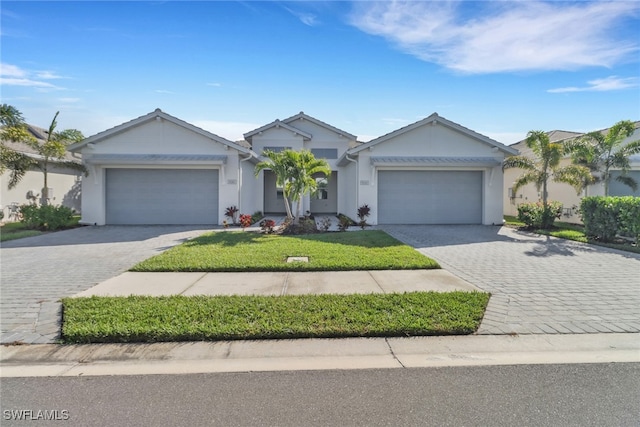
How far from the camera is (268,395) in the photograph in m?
2.96

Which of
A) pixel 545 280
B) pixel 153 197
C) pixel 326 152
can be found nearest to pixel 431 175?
pixel 326 152

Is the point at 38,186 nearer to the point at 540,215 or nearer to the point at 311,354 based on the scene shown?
the point at 311,354

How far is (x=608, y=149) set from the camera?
44.7ft

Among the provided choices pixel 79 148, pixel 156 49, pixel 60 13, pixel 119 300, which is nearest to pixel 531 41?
pixel 156 49

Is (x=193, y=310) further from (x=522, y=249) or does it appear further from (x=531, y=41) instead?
(x=531, y=41)

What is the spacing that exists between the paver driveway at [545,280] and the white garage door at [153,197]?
31.5 feet

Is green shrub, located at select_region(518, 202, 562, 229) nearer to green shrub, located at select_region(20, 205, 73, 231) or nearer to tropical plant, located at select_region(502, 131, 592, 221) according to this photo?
tropical plant, located at select_region(502, 131, 592, 221)

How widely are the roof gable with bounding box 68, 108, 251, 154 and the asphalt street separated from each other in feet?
42.5

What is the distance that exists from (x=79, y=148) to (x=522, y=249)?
59.1 feet

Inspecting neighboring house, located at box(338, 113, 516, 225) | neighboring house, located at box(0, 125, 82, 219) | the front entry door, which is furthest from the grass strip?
the front entry door

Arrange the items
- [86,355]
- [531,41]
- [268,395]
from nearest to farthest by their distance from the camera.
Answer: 1. [268,395]
2. [86,355]
3. [531,41]

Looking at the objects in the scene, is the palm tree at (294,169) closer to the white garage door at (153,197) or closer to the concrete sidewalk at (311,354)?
the white garage door at (153,197)

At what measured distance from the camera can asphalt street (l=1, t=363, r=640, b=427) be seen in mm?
2648

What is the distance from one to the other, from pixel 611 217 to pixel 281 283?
36.2 feet
